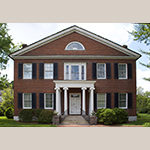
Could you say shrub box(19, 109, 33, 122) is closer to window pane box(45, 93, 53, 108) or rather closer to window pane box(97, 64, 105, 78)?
window pane box(45, 93, 53, 108)

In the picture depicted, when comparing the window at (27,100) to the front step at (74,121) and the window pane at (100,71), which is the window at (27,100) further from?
the window pane at (100,71)

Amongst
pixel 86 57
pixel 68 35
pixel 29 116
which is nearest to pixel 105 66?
pixel 86 57

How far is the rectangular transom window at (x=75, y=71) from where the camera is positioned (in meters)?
19.5

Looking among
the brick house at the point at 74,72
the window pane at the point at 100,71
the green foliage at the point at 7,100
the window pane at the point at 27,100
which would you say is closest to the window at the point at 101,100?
the brick house at the point at 74,72

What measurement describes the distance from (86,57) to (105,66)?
213cm

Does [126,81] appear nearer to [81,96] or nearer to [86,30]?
[81,96]

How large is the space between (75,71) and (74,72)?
14cm

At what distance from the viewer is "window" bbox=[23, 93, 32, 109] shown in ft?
64.1

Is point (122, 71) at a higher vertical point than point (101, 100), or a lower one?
higher

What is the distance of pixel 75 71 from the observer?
19.6 m

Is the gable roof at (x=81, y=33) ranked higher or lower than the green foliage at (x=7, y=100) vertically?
higher

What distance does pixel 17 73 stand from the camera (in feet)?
64.7

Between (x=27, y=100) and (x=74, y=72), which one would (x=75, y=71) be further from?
(x=27, y=100)

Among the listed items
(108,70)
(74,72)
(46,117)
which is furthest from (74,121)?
(108,70)
